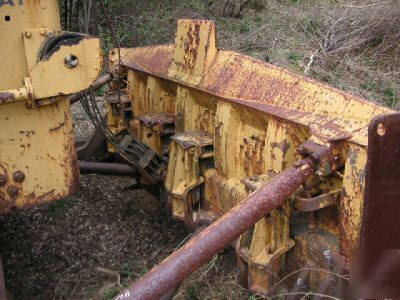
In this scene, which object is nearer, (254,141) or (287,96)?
(287,96)

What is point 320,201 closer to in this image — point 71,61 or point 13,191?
point 71,61

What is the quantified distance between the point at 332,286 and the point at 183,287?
0.98 meters

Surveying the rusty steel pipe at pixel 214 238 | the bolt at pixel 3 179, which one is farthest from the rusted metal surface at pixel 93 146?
the rusty steel pipe at pixel 214 238

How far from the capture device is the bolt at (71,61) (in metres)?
2.10

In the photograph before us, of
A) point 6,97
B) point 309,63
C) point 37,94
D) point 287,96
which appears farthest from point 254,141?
point 309,63

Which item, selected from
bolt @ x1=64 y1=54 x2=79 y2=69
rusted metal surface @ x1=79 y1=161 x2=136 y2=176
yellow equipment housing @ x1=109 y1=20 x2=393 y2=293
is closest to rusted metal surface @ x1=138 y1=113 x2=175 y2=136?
yellow equipment housing @ x1=109 y1=20 x2=393 y2=293

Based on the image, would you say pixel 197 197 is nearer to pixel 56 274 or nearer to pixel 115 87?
pixel 56 274

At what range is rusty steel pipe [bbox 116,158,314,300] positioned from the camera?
165 cm

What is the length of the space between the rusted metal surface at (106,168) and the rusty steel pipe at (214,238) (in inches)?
78.5

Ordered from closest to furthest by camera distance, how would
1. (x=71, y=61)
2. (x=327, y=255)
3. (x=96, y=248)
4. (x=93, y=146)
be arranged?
1. (x=71, y=61)
2. (x=327, y=255)
3. (x=96, y=248)
4. (x=93, y=146)

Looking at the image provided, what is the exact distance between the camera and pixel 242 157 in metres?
2.89

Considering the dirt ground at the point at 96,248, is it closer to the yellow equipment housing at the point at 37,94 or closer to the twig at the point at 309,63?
the yellow equipment housing at the point at 37,94

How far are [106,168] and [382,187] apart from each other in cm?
238

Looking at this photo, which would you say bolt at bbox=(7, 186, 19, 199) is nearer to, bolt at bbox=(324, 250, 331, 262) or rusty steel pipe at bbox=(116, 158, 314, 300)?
rusty steel pipe at bbox=(116, 158, 314, 300)
